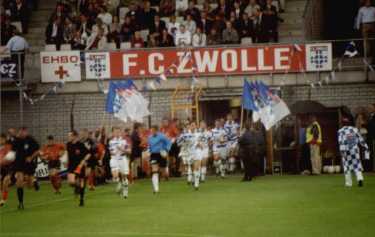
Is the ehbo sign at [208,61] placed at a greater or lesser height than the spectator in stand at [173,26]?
lesser

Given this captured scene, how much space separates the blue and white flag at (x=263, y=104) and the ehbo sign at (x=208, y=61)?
6.71 ft

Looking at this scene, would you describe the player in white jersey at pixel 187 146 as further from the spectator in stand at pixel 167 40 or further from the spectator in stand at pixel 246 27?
the spectator in stand at pixel 246 27

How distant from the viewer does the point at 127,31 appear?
41625 millimetres

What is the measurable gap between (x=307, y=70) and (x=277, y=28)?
2950 mm

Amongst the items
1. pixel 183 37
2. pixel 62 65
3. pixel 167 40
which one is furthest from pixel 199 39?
pixel 62 65

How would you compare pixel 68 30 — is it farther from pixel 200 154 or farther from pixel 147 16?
pixel 200 154

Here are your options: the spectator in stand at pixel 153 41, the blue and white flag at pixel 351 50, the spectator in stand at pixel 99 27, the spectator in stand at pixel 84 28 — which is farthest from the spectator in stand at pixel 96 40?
the blue and white flag at pixel 351 50

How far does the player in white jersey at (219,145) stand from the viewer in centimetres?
3953

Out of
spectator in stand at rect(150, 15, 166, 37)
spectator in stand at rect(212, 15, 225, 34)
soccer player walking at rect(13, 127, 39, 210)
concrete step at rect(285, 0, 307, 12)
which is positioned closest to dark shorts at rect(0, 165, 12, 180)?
soccer player walking at rect(13, 127, 39, 210)

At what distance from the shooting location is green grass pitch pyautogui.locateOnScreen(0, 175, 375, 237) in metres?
20.0

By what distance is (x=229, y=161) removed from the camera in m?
41.2

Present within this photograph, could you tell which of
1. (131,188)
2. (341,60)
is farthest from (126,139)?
(341,60)

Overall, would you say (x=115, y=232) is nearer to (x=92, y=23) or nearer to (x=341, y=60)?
(x=341, y=60)

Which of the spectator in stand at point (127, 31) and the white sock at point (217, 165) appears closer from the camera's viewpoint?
the white sock at point (217, 165)
